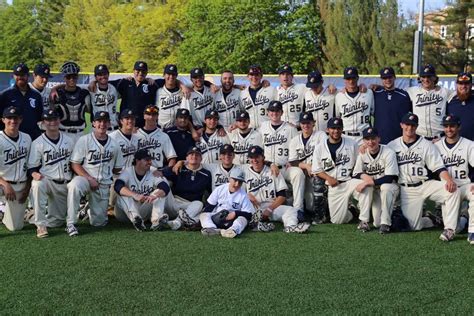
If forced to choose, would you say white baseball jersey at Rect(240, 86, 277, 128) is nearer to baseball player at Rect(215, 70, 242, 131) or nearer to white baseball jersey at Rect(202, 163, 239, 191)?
baseball player at Rect(215, 70, 242, 131)

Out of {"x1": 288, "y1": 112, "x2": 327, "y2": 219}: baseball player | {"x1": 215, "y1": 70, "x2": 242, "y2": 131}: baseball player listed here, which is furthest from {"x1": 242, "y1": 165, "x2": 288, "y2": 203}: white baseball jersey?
{"x1": 215, "y1": 70, "x2": 242, "y2": 131}: baseball player

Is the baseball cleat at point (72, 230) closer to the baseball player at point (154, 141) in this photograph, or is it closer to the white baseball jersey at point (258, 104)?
the baseball player at point (154, 141)

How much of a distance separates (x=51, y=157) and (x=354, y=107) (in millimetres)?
4095

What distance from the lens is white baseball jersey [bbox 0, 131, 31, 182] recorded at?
695cm

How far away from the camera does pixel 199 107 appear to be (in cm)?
883

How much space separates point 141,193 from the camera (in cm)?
738

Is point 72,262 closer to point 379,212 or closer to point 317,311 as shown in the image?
point 317,311

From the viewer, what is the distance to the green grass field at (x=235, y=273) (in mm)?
4461

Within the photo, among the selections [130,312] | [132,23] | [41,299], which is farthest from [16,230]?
[132,23]

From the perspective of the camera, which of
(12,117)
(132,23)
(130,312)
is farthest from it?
(132,23)

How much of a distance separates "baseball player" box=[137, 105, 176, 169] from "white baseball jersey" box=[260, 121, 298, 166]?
133 centimetres

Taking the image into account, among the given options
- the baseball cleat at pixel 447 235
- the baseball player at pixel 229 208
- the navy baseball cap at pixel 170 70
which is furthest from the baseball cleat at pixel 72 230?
the baseball cleat at pixel 447 235

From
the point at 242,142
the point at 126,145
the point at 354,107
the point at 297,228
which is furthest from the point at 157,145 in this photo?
the point at 354,107

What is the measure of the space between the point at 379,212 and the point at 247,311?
11.3 ft
